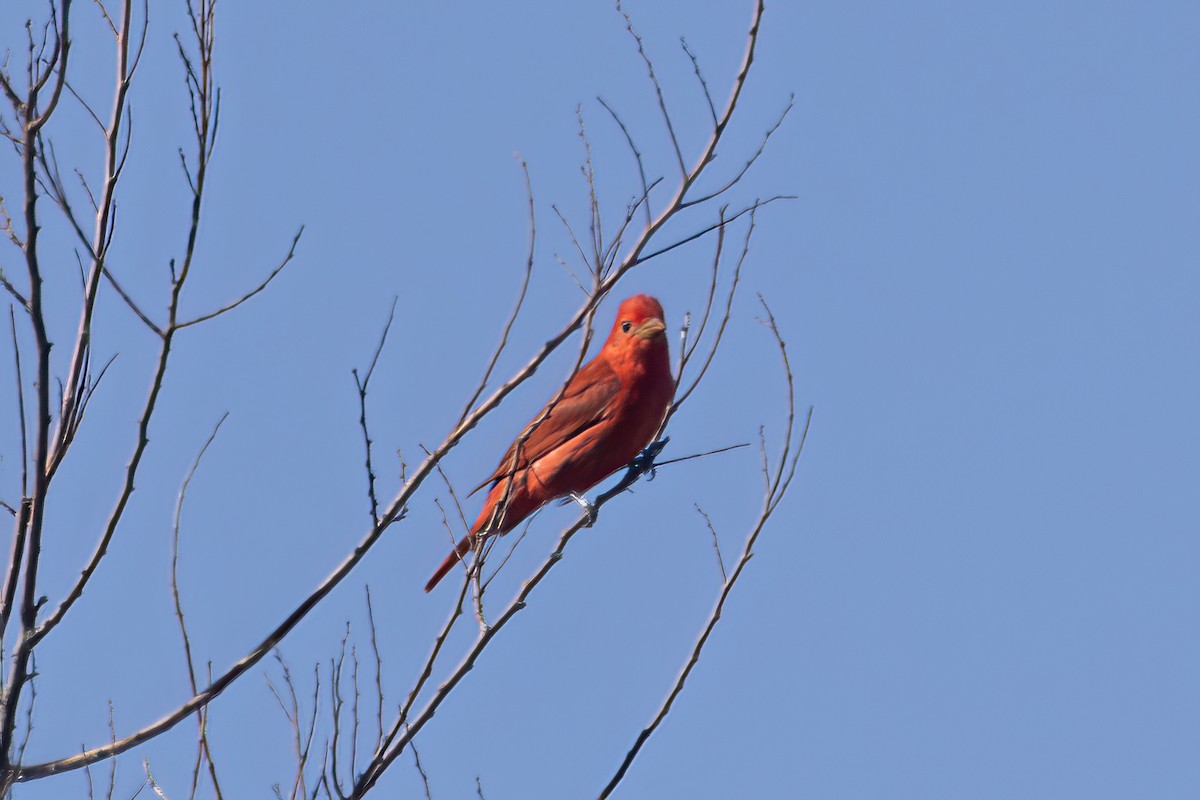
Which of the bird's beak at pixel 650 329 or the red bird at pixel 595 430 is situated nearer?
the red bird at pixel 595 430

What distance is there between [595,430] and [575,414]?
0.15m

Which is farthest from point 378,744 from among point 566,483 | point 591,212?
point 566,483

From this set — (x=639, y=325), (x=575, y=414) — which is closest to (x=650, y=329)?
(x=639, y=325)

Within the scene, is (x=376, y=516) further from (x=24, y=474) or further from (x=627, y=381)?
(x=627, y=381)

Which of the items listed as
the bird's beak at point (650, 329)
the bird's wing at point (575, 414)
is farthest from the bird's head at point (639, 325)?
the bird's wing at point (575, 414)

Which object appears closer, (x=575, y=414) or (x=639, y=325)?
(x=575, y=414)

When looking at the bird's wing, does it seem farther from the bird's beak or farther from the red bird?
the bird's beak

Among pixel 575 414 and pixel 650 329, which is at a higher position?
pixel 650 329

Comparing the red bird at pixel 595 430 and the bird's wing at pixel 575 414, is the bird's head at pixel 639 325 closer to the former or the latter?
the red bird at pixel 595 430

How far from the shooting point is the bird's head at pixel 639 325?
25.2 feet

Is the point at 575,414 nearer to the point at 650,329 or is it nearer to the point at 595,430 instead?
the point at 595,430

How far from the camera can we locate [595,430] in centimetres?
728

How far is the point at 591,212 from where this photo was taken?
14.4ft

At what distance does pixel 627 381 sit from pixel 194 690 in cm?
385
